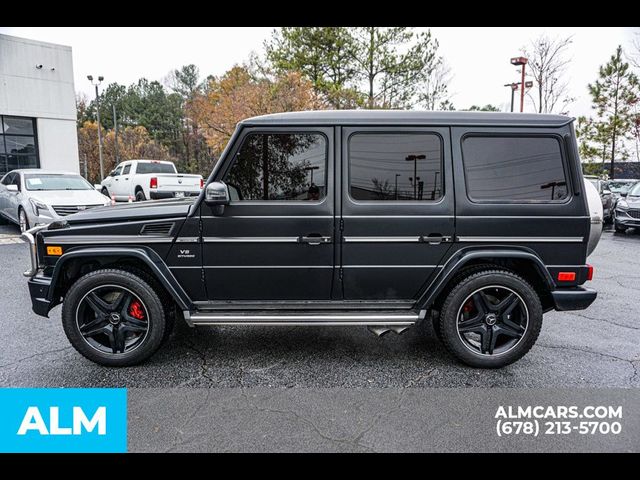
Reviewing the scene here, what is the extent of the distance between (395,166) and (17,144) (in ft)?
69.7

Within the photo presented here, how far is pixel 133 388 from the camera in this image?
3252mm

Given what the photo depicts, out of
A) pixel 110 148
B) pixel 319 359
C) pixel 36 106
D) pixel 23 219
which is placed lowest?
pixel 319 359

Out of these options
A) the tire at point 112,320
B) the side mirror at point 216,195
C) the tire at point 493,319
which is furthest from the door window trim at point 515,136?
the tire at point 112,320

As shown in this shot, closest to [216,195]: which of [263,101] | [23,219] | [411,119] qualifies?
[411,119]

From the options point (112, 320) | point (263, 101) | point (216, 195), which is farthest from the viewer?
point (263, 101)

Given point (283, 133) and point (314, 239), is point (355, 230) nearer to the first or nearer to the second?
point (314, 239)

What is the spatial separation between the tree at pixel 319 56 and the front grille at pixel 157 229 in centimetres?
2149

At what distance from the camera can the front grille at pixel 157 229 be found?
3.49 meters

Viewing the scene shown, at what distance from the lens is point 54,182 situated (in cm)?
1066

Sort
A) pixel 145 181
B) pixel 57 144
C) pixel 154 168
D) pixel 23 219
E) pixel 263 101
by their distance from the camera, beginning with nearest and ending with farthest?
pixel 23 219
pixel 145 181
pixel 154 168
pixel 57 144
pixel 263 101

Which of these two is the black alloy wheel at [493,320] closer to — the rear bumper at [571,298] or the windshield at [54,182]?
the rear bumper at [571,298]

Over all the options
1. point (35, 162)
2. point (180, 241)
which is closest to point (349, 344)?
point (180, 241)

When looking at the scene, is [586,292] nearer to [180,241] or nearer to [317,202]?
[317,202]
